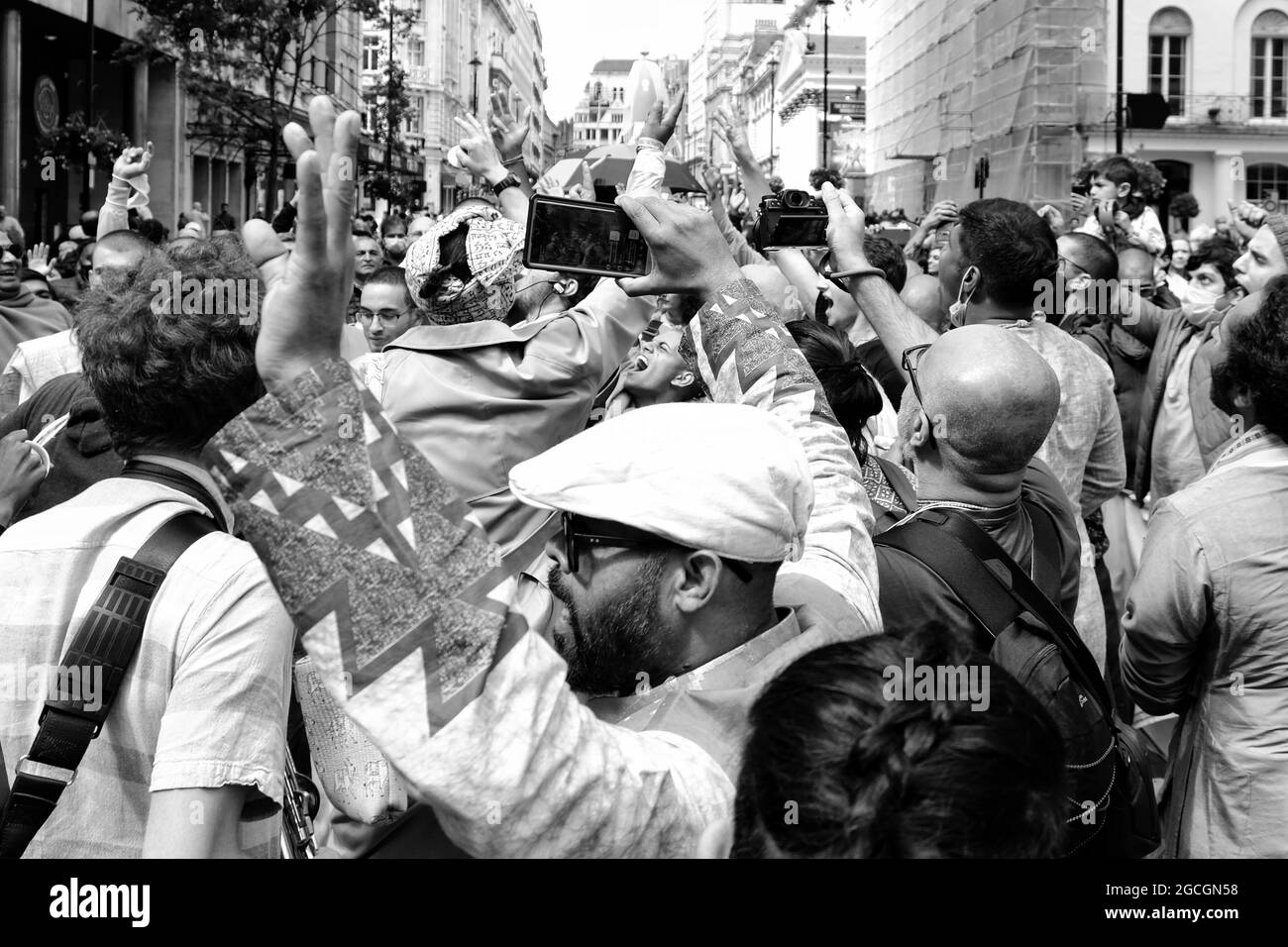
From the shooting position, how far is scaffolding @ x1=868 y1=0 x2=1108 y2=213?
29.0 m

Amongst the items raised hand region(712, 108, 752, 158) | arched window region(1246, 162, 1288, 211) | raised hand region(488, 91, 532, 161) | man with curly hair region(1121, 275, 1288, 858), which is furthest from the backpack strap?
arched window region(1246, 162, 1288, 211)

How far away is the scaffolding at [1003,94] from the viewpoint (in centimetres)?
2902

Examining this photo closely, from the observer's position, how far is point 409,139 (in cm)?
7769

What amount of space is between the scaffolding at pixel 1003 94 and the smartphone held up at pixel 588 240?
19099 mm

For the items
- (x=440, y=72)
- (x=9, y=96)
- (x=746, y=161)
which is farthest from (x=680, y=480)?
(x=440, y=72)

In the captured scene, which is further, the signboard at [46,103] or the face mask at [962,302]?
the signboard at [46,103]

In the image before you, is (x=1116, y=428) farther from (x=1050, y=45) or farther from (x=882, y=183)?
(x=882, y=183)

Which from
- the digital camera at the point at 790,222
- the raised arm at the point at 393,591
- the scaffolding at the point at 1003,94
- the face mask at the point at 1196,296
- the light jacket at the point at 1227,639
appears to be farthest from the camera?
the scaffolding at the point at 1003,94

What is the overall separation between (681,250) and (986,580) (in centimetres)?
102

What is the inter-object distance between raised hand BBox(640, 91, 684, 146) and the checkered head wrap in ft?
1.86

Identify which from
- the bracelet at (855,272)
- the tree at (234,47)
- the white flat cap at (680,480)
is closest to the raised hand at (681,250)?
the white flat cap at (680,480)

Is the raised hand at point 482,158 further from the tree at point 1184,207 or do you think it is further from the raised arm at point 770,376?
the tree at point 1184,207

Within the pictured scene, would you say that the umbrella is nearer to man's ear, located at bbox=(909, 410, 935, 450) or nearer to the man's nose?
man's ear, located at bbox=(909, 410, 935, 450)

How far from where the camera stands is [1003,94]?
106 ft
